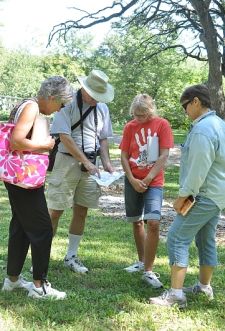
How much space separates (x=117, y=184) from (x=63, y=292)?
853 centimetres

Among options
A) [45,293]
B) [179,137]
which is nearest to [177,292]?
[45,293]

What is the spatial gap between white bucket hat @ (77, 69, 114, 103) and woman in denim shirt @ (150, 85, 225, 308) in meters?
1.08

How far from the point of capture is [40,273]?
3947 millimetres

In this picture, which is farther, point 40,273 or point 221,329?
point 40,273

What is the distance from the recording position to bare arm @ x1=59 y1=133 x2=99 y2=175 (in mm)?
4602

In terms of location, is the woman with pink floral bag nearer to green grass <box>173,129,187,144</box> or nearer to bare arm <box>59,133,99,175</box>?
bare arm <box>59,133,99,175</box>

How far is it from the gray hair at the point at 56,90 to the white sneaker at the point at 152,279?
176 cm

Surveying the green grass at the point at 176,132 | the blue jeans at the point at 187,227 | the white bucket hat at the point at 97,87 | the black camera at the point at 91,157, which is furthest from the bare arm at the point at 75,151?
the green grass at the point at 176,132

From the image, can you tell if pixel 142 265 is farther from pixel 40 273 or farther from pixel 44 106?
pixel 44 106

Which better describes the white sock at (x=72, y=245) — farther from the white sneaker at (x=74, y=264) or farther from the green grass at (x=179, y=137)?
the green grass at (x=179, y=137)

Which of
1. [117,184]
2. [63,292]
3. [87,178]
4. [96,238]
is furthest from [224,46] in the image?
[63,292]

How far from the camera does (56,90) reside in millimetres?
3834

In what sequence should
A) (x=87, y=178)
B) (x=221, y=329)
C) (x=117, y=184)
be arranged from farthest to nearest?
(x=117, y=184) < (x=87, y=178) < (x=221, y=329)

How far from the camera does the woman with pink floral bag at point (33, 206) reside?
142 inches
